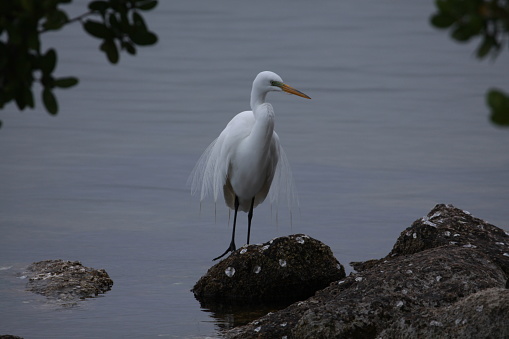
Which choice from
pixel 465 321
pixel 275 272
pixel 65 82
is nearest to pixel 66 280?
pixel 275 272

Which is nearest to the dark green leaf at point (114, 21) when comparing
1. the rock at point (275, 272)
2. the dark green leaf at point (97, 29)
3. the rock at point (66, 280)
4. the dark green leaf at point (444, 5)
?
the dark green leaf at point (97, 29)

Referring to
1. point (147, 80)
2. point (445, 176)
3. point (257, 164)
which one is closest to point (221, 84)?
point (147, 80)

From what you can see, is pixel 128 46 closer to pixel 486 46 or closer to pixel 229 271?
pixel 486 46

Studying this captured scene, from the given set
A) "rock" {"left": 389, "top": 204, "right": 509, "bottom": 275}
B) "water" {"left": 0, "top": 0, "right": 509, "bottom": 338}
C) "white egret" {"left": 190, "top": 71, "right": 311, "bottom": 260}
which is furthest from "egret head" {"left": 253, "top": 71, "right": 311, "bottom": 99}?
"rock" {"left": 389, "top": 204, "right": 509, "bottom": 275}

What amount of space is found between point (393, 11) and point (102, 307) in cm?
1668

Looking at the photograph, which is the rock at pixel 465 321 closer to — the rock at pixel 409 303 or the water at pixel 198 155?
the rock at pixel 409 303

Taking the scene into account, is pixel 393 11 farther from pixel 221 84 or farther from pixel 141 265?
pixel 141 265

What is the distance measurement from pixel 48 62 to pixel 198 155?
7.03m

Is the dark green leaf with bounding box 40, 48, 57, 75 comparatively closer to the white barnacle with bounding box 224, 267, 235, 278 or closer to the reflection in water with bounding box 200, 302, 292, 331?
the reflection in water with bounding box 200, 302, 292, 331

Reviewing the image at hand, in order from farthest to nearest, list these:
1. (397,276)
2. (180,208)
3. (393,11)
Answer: (393,11), (180,208), (397,276)

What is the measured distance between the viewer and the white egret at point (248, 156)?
276 inches

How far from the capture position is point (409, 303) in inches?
176

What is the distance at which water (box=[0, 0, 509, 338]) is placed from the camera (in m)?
6.31

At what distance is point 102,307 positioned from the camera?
224 inches
